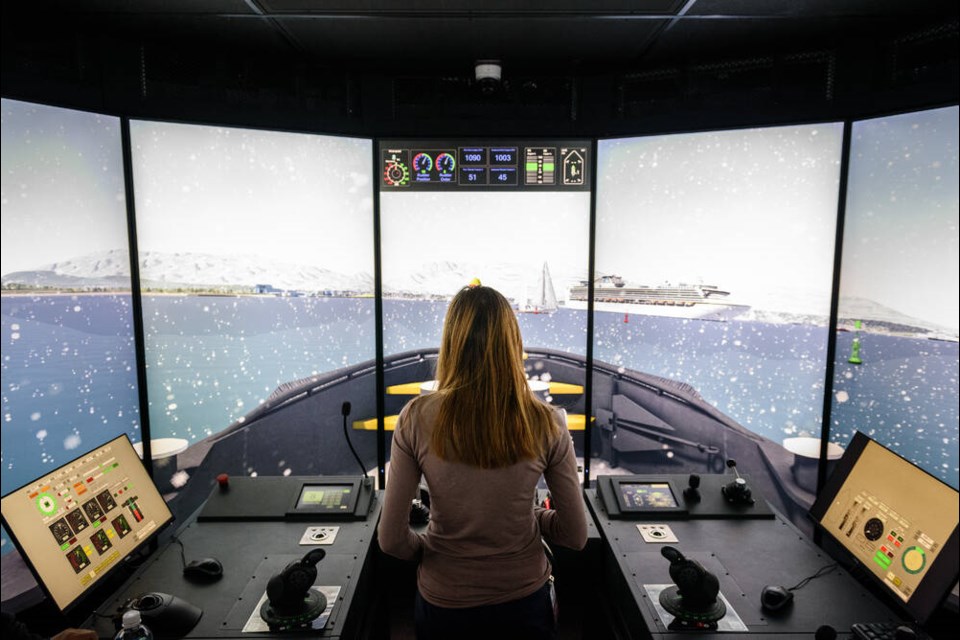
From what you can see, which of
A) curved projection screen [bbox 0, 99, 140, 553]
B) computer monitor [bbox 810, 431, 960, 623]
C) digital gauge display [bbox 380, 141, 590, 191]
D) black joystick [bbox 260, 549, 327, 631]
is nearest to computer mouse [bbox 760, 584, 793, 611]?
computer monitor [bbox 810, 431, 960, 623]

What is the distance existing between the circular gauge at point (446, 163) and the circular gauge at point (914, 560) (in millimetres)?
2549

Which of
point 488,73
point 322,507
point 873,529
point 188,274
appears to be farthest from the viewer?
point 488,73

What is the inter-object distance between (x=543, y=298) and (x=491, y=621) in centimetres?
209

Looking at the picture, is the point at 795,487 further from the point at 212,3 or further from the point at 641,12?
the point at 212,3

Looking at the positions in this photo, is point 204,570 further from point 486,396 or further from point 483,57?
point 483,57

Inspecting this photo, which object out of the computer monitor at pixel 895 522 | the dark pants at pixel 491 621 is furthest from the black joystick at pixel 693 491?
the dark pants at pixel 491 621

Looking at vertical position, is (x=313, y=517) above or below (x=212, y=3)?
below

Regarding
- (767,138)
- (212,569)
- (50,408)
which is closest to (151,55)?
(50,408)

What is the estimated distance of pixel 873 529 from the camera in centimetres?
162

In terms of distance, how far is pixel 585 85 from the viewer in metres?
3.00

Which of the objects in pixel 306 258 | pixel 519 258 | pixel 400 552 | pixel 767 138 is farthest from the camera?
pixel 519 258

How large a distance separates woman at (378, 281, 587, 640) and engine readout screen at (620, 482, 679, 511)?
73 cm

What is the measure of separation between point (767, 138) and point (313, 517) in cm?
273

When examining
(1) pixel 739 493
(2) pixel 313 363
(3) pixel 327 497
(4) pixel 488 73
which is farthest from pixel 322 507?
(4) pixel 488 73
